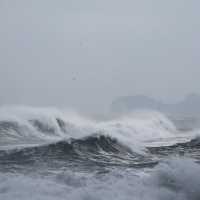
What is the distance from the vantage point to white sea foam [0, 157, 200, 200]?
8.21 meters

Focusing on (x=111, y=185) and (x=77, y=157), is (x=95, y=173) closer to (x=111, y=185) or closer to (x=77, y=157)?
(x=111, y=185)

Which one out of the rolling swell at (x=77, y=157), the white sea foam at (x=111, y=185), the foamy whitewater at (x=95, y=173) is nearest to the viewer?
the white sea foam at (x=111, y=185)

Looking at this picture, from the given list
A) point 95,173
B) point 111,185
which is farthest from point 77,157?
point 111,185

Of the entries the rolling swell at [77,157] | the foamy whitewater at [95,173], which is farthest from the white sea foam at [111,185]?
the rolling swell at [77,157]

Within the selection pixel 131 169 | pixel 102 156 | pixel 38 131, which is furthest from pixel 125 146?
pixel 38 131

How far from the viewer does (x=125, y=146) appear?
18.1m

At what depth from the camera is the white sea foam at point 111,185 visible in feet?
26.9

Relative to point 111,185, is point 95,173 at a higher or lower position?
higher

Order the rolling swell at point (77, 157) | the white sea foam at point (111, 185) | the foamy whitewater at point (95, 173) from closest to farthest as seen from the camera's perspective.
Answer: the white sea foam at point (111, 185)
the foamy whitewater at point (95, 173)
the rolling swell at point (77, 157)

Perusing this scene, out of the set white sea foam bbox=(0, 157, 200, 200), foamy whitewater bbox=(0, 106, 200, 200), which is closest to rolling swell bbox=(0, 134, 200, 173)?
foamy whitewater bbox=(0, 106, 200, 200)

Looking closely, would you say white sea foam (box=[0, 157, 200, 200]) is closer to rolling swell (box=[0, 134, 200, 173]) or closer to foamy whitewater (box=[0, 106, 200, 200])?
foamy whitewater (box=[0, 106, 200, 200])

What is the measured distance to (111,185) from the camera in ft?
29.7

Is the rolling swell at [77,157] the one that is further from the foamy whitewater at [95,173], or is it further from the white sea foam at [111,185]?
the white sea foam at [111,185]

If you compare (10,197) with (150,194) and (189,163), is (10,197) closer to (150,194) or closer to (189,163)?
(150,194)
